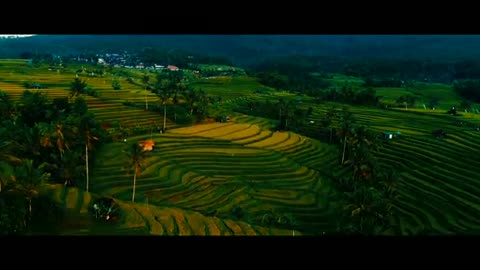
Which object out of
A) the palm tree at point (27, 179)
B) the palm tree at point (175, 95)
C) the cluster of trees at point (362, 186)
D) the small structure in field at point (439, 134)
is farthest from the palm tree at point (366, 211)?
the palm tree at point (175, 95)

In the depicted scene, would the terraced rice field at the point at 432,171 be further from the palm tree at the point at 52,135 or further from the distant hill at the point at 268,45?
the distant hill at the point at 268,45

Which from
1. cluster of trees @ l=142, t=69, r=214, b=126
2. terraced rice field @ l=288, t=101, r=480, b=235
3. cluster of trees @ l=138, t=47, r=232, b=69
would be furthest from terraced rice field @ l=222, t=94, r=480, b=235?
cluster of trees @ l=138, t=47, r=232, b=69

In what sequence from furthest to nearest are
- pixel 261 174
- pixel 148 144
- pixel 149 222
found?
1. pixel 148 144
2. pixel 261 174
3. pixel 149 222

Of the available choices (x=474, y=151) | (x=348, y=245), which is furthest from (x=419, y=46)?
(x=348, y=245)

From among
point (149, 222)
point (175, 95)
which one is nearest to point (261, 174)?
point (149, 222)

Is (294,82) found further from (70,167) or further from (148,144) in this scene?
(70,167)
